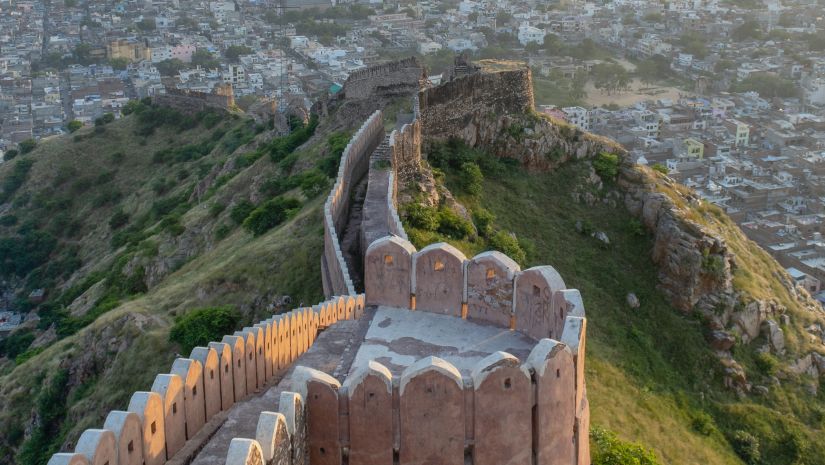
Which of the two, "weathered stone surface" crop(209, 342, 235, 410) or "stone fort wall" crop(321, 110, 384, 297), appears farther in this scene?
"stone fort wall" crop(321, 110, 384, 297)

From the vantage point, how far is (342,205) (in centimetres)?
2312

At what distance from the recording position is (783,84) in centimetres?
9125

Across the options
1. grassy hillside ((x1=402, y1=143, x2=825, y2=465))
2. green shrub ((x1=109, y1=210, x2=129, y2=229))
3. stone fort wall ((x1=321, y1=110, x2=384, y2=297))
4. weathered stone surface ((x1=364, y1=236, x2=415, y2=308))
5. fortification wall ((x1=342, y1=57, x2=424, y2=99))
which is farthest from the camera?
green shrub ((x1=109, y1=210, x2=129, y2=229))

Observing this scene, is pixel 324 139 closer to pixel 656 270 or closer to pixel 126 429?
pixel 656 270

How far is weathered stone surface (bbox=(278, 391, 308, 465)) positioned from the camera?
895cm

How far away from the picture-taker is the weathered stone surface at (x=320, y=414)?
372 inches

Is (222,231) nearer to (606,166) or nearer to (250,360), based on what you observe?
(606,166)

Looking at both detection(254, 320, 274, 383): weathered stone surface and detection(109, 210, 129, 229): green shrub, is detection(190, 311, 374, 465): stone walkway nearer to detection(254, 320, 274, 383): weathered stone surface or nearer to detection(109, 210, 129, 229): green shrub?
detection(254, 320, 274, 383): weathered stone surface

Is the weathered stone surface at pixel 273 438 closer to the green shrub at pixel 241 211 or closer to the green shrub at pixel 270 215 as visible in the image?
the green shrub at pixel 270 215

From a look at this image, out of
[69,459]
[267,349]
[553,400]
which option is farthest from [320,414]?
[267,349]

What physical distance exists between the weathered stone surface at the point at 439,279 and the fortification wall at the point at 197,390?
5.06ft

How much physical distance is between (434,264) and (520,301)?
1143mm

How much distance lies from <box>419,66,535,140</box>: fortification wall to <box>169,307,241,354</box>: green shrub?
950cm

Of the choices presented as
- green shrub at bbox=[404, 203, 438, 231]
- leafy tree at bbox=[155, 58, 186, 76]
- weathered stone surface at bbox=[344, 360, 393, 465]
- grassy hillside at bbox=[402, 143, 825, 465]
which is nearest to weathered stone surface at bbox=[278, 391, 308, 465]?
weathered stone surface at bbox=[344, 360, 393, 465]
